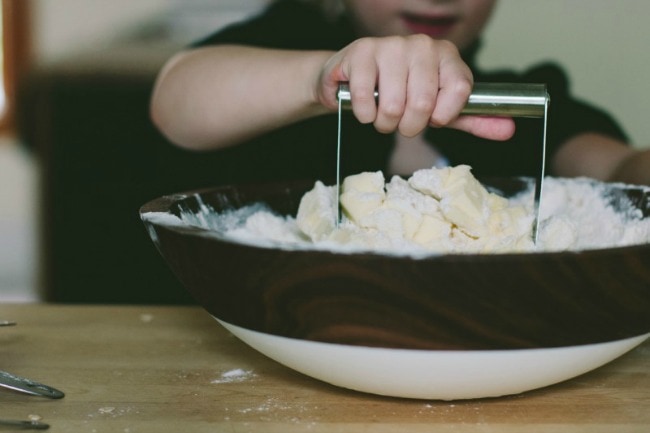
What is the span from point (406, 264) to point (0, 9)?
7.05ft

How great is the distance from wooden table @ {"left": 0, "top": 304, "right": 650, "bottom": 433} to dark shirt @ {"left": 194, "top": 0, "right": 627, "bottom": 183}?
2.93 feet

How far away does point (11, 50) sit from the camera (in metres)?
2.28

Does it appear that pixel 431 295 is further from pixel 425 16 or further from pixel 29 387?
pixel 425 16

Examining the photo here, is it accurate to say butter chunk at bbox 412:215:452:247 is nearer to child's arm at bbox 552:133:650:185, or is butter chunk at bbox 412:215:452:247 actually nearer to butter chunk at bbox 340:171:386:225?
butter chunk at bbox 340:171:386:225

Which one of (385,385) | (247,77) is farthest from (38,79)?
(385,385)

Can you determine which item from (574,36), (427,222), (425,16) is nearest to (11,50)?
(425,16)

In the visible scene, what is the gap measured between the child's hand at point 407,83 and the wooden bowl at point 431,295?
0.74ft

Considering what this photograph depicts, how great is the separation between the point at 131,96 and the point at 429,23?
1.00 metres

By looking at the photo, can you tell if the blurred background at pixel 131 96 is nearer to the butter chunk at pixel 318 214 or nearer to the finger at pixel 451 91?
the butter chunk at pixel 318 214

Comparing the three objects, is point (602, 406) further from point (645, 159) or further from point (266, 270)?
point (645, 159)

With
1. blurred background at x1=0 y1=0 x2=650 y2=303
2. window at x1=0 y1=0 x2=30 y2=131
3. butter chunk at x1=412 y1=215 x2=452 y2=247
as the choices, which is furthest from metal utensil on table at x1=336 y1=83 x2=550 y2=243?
window at x1=0 y1=0 x2=30 y2=131

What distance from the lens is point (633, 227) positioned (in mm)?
822

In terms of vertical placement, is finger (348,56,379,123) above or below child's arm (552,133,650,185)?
above

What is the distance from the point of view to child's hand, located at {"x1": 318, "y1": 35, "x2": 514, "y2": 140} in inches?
27.8
